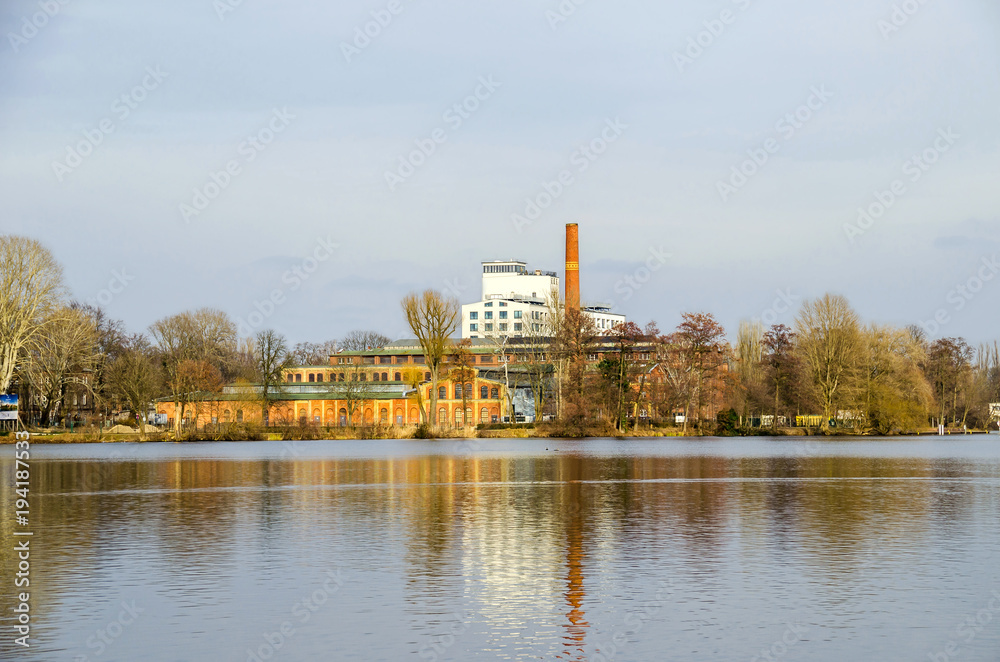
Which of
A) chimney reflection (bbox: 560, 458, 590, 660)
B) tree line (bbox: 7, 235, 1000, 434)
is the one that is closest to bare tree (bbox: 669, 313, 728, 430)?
tree line (bbox: 7, 235, 1000, 434)

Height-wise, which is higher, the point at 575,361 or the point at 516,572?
the point at 575,361

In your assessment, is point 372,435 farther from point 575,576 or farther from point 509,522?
point 575,576

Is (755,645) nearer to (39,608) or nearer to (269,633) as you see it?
(269,633)

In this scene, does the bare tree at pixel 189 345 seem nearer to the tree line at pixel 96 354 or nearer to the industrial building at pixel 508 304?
the tree line at pixel 96 354

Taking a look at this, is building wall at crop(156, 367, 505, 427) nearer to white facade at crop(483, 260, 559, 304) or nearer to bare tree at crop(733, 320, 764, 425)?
bare tree at crop(733, 320, 764, 425)

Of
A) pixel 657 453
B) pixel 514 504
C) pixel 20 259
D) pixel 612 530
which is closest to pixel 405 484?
pixel 514 504

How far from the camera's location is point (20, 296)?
79.2 metres

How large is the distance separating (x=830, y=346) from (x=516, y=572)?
276 ft

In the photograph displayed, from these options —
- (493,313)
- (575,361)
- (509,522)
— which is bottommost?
(509,522)

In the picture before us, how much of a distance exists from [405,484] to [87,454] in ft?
131

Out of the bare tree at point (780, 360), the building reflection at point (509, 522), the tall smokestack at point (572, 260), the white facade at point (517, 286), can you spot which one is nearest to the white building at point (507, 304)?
the white facade at point (517, 286)

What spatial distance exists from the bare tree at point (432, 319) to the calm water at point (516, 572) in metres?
59.3

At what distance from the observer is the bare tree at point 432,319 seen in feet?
315

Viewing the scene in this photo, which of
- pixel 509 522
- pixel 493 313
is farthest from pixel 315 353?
pixel 509 522
